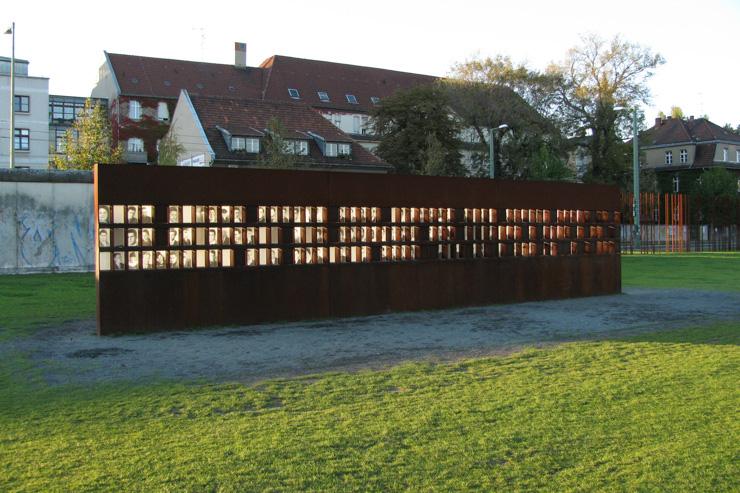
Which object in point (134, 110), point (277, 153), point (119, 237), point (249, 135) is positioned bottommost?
point (119, 237)

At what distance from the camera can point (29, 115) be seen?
7106 centimetres

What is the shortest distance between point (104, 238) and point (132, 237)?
0.46 metres

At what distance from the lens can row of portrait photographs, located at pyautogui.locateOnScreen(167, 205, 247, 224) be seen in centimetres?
1332

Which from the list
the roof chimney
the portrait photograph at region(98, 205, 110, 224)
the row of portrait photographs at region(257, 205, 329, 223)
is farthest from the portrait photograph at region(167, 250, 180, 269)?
the roof chimney

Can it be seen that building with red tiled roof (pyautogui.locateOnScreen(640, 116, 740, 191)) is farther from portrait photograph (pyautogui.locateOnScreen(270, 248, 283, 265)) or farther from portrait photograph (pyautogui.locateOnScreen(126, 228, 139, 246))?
portrait photograph (pyautogui.locateOnScreen(126, 228, 139, 246))

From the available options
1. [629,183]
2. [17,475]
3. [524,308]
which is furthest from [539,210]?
[629,183]

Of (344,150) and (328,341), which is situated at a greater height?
(344,150)

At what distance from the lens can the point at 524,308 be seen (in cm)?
1689

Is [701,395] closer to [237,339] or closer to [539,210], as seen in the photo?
[237,339]

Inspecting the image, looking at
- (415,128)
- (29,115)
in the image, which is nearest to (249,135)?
(415,128)

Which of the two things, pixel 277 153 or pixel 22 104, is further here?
pixel 22 104

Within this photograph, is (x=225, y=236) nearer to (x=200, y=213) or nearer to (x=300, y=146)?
(x=200, y=213)

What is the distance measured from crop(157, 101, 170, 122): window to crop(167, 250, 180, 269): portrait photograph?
60.8 meters

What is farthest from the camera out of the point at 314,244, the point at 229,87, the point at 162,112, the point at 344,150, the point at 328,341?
the point at 229,87
